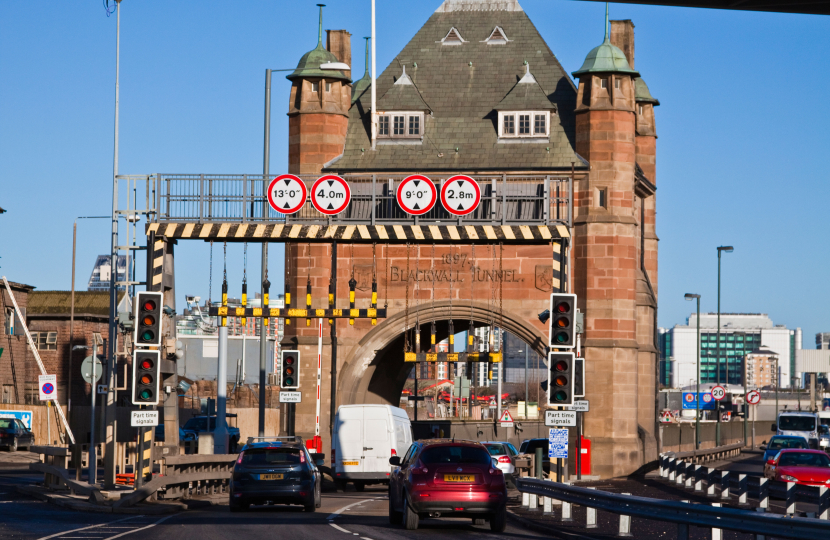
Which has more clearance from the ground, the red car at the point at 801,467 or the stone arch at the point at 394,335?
the stone arch at the point at 394,335

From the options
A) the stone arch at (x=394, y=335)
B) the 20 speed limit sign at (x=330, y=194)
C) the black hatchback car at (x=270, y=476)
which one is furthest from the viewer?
the stone arch at (x=394, y=335)

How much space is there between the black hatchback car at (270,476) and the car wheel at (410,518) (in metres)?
4.34

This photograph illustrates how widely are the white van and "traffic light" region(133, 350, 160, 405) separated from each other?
35.8 feet

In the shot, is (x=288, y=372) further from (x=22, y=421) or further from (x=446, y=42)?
(x=22, y=421)

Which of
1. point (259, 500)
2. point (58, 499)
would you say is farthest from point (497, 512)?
point (58, 499)

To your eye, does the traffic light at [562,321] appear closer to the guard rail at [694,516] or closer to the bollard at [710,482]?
the guard rail at [694,516]

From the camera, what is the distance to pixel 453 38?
153ft

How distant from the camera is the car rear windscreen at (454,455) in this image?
2025 centimetres

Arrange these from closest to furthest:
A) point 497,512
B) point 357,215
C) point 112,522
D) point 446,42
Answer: point 497,512 → point 112,522 → point 357,215 → point 446,42

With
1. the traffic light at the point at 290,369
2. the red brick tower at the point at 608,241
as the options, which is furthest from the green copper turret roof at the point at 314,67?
the traffic light at the point at 290,369

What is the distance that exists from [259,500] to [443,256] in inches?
772

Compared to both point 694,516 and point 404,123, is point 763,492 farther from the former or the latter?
point 404,123

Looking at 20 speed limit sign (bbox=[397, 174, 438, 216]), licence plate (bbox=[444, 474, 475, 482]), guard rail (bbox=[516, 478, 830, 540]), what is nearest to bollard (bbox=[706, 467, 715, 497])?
20 speed limit sign (bbox=[397, 174, 438, 216])

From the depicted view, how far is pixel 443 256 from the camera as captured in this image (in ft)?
140
